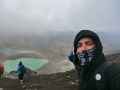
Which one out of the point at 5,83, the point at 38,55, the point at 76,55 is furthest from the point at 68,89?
the point at 38,55

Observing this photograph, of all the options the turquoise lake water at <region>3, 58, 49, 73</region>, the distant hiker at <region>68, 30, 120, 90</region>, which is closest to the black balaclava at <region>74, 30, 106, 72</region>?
the distant hiker at <region>68, 30, 120, 90</region>

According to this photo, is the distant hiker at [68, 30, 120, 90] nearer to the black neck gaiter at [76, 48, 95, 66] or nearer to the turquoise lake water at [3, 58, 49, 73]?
the black neck gaiter at [76, 48, 95, 66]

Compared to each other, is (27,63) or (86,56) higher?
(27,63)

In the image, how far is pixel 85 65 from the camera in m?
5.46

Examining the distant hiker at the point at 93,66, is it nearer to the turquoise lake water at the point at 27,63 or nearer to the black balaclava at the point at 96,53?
the black balaclava at the point at 96,53

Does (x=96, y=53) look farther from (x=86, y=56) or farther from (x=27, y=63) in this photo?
(x=27, y=63)

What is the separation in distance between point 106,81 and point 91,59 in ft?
1.35

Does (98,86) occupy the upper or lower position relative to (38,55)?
lower

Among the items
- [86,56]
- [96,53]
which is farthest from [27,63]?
[96,53]

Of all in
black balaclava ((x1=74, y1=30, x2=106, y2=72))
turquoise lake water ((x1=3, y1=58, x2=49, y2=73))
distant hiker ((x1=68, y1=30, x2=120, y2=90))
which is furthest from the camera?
turquoise lake water ((x1=3, y1=58, x2=49, y2=73))

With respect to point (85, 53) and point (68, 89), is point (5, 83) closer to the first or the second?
point (68, 89)

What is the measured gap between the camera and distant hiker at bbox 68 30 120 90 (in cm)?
513

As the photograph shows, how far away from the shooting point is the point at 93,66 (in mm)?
5379

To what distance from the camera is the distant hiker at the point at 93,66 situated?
5129 mm
